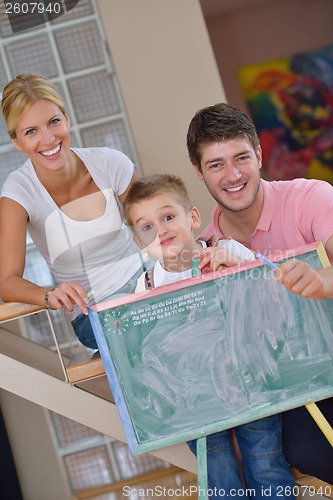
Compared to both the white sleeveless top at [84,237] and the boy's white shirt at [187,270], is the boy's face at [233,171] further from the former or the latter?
the white sleeveless top at [84,237]

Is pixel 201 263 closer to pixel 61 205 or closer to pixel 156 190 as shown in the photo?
pixel 156 190

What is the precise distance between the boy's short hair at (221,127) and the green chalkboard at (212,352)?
17.7 inches

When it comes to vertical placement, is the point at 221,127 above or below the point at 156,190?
above

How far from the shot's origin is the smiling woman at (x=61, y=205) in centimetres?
232

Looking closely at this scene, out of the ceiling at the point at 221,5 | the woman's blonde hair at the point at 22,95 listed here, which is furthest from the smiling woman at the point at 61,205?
the ceiling at the point at 221,5

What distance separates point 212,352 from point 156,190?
1.56 ft

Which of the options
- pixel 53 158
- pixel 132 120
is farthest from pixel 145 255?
pixel 132 120

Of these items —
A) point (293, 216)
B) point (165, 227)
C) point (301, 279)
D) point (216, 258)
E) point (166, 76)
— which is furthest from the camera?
point (166, 76)

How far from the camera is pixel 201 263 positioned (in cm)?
187

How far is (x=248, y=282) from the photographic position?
1890mm

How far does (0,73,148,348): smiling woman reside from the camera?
7.61ft

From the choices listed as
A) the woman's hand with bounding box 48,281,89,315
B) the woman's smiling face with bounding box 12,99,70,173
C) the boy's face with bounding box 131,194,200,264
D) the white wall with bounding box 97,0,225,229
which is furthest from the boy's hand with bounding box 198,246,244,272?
the white wall with bounding box 97,0,225,229

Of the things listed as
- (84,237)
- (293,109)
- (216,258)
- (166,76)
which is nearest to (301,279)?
(216,258)

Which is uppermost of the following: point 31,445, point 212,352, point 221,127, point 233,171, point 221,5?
point 221,5
